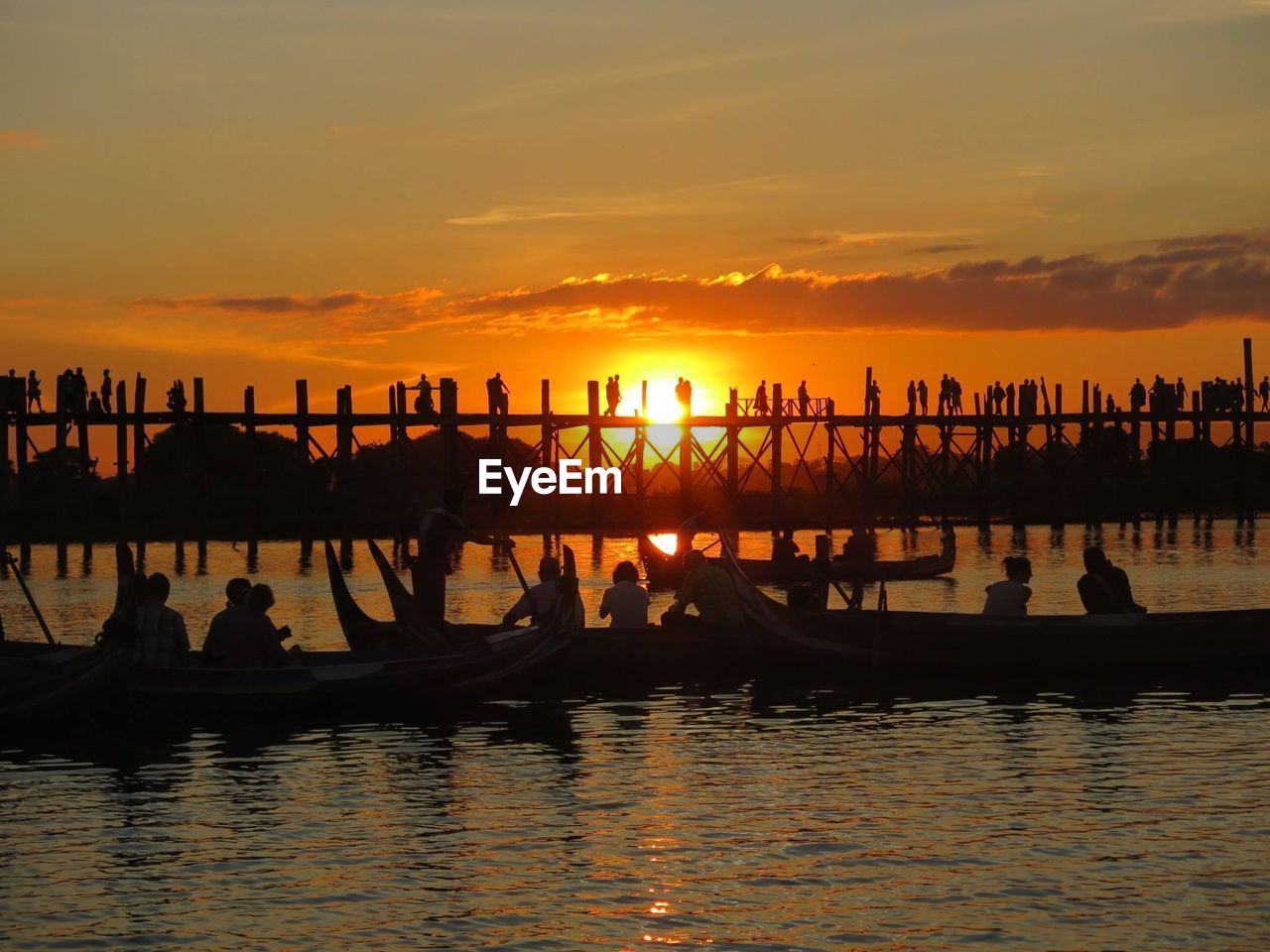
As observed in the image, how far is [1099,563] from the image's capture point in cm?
2116

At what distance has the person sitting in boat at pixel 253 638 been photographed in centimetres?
1850

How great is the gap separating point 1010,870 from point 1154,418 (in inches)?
2499

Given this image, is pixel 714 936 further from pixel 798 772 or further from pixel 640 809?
pixel 798 772

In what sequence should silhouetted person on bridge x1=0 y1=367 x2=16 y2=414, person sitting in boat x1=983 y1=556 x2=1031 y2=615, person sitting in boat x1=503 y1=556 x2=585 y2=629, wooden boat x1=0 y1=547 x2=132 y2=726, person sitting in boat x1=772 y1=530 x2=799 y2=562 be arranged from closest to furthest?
wooden boat x1=0 y1=547 x2=132 y2=726 → person sitting in boat x1=503 y1=556 x2=585 y2=629 → person sitting in boat x1=983 y1=556 x2=1031 y2=615 → person sitting in boat x1=772 y1=530 x2=799 y2=562 → silhouetted person on bridge x1=0 y1=367 x2=16 y2=414

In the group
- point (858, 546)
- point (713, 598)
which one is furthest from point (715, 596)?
point (858, 546)

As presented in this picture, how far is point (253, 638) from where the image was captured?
60.9 feet

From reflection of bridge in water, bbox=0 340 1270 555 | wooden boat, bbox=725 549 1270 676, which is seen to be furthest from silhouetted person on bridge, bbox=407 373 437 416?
wooden boat, bbox=725 549 1270 676

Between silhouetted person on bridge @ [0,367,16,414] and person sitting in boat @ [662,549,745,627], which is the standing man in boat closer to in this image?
person sitting in boat @ [662,549,745,627]

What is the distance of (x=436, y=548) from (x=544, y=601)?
152 cm

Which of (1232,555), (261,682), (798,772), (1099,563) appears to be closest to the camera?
(798,772)

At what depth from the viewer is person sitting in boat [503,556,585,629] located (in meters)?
20.0

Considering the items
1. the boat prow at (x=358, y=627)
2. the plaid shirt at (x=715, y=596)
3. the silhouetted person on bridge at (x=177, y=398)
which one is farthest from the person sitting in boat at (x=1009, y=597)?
the silhouetted person on bridge at (x=177, y=398)

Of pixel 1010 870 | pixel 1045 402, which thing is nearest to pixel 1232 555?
pixel 1045 402

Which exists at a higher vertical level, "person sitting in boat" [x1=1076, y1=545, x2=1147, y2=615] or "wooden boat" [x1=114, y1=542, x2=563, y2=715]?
"person sitting in boat" [x1=1076, y1=545, x2=1147, y2=615]
